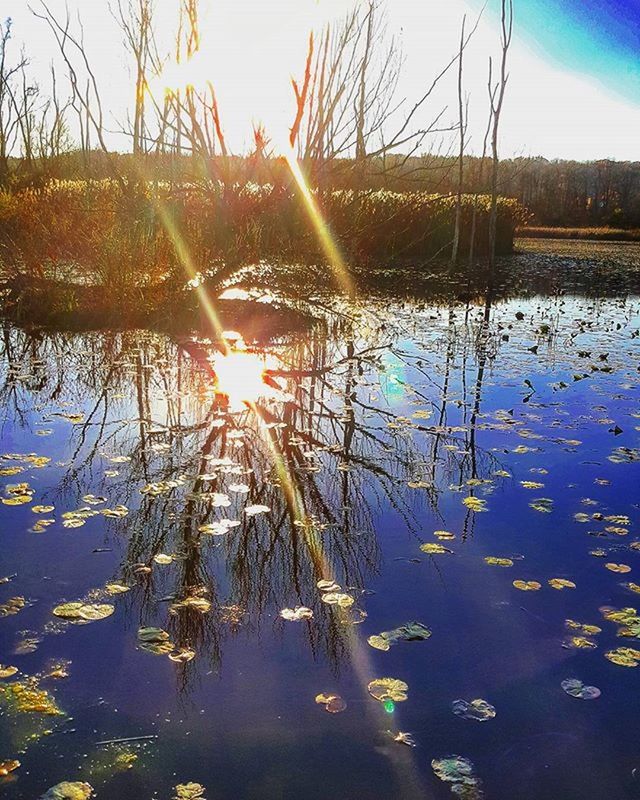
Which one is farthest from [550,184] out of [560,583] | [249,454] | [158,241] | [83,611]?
[83,611]

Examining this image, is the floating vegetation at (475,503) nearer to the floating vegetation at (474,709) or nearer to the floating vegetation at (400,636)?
the floating vegetation at (400,636)

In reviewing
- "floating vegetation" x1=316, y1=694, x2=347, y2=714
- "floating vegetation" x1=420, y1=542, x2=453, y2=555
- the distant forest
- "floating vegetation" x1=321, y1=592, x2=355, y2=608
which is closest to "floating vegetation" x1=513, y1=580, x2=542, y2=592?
"floating vegetation" x1=420, y1=542, x2=453, y2=555

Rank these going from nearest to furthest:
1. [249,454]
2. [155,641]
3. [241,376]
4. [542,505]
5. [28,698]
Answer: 1. [28,698]
2. [155,641]
3. [542,505]
4. [249,454]
5. [241,376]

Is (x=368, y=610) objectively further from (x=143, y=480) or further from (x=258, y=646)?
(x=143, y=480)

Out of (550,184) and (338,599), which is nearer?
(338,599)

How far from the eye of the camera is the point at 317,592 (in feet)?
11.0

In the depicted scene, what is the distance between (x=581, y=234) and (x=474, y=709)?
35.9 metres

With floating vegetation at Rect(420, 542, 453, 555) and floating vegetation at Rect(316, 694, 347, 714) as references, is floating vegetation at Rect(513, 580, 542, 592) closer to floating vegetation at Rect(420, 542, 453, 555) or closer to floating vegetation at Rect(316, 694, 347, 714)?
floating vegetation at Rect(420, 542, 453, 555)

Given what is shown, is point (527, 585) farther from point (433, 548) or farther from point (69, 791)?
point (69, 791)

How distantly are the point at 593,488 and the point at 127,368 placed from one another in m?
4.95

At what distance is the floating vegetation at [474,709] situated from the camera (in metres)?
2.53

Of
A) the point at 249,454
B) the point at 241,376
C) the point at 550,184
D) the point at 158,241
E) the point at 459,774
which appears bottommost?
the point at 459,774

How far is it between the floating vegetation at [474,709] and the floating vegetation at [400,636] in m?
0.39

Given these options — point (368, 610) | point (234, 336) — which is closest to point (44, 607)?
point (368, 610)
